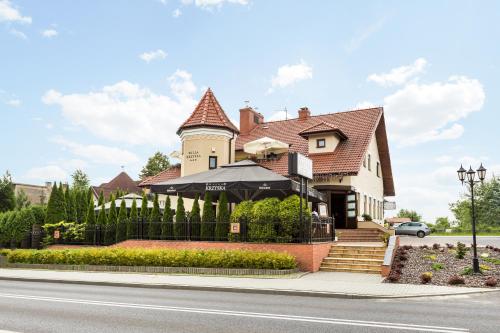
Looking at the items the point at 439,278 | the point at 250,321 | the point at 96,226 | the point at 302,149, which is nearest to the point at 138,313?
the point at 250,321

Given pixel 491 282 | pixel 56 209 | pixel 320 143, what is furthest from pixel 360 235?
pixel 56 209

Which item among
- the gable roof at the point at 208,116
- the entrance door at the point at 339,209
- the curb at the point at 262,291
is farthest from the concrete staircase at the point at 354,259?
the gable roof at the point at 208,116

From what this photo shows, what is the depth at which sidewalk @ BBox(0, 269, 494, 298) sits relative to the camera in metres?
12.4

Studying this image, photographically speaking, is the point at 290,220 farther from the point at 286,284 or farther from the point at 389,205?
the point at 389,205

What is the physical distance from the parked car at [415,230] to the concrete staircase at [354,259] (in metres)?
21.5

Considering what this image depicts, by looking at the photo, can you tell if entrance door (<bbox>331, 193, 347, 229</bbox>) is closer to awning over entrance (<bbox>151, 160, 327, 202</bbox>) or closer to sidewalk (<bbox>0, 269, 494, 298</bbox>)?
awning over entrance (<bbox>151, 160, 327, 202</bbox>)

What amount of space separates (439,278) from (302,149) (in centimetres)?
1716

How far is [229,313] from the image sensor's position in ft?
29.8

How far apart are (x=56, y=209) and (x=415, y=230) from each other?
2830 cm

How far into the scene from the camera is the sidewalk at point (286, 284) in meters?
12.4

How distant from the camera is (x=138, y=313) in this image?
29.9 ft

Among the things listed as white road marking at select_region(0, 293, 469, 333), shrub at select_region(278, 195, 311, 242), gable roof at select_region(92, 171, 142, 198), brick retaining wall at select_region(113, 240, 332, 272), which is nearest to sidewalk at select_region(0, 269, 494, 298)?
brick retaining wall at select_region(113, 240, 332, 272)

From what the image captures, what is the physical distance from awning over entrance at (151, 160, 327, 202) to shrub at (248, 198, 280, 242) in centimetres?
84

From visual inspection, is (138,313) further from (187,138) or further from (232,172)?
(187,138)
